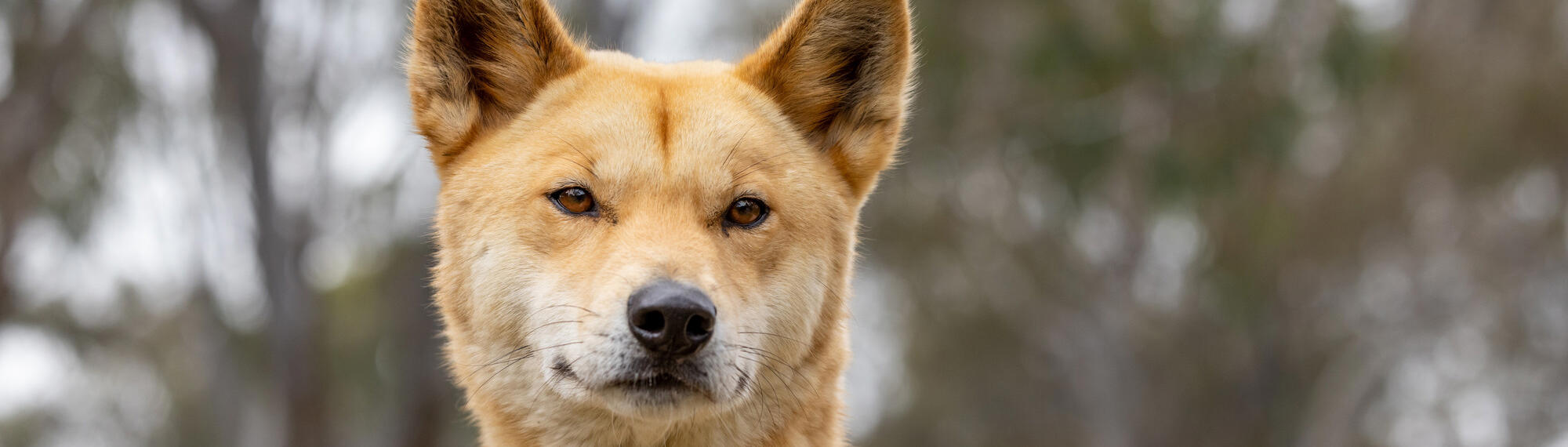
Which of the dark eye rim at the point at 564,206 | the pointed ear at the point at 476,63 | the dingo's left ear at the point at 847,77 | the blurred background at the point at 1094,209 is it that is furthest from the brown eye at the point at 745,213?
the blurred background at the point at 1094,209

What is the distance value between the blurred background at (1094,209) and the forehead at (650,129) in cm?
684

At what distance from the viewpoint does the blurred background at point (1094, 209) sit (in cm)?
1145

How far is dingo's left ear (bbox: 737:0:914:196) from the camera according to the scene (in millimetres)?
3863

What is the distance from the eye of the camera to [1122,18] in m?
16.0

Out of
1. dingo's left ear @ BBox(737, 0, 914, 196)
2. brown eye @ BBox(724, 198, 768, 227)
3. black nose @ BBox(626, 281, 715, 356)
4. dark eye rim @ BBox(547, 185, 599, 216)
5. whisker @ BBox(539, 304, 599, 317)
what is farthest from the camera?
dingo's left ear @ BBox(737, 0, 914, 196)

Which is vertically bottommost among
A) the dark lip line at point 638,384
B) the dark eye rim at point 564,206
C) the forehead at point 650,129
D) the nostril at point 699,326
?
the dark lip line at point 638,384

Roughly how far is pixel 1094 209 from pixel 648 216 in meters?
15.3

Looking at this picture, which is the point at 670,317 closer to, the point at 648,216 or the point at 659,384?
the point at 659,384

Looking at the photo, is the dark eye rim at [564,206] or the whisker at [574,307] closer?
the whisker at [574,307]

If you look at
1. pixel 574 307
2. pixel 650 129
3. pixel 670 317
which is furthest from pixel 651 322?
pixel 650 129

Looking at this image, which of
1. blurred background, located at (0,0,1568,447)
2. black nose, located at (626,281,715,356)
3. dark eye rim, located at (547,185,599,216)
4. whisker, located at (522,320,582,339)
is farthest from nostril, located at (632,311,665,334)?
blurred background, located at (0,0,1568,447)

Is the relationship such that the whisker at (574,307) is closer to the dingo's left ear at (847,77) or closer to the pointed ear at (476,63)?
the pointed ear at (476,63)

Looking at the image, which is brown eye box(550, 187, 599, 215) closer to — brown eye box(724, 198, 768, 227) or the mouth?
brown eye box(724, 198, 768, 227)

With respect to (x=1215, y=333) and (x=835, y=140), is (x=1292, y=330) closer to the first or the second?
(x=1215, y=333)
